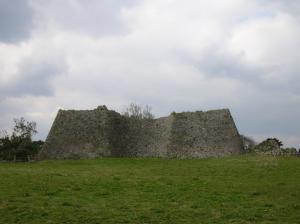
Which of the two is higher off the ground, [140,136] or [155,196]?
[140,136]

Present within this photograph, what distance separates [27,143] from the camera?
150ft

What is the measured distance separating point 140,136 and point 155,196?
71.9ft

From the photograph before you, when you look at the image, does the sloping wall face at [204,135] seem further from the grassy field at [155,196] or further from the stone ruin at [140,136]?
the grassy field at [155,196]

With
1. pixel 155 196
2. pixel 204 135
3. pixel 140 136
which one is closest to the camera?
pixel 155 196

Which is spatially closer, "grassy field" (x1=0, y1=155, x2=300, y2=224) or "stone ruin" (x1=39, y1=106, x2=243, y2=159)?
"grassy field" (x1=0, y1=155, x2=300, y2=224)

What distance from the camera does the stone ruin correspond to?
3809 centimetres

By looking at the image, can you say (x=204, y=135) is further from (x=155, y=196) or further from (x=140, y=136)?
(x=155, y=196)

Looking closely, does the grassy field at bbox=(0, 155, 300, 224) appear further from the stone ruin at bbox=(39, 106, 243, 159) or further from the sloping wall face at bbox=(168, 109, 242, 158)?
the stone ruin at bbox=(39, 106, 243, 159)

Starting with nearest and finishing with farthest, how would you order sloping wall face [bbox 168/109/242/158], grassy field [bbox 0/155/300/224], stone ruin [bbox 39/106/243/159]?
grassy field [bbox 0/155/300/224]
sloping wall face [bbox 168/109/242/158]
stone ruin [bbox 39/106/243/159]

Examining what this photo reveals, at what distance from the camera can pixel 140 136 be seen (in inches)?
1577

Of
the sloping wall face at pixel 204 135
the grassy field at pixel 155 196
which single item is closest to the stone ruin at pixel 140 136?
the sloping wall face at pixel 204 135

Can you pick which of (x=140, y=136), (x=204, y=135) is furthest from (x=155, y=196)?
(x=140, y=136)

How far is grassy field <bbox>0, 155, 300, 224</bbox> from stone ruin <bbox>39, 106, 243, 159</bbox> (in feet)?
36.5

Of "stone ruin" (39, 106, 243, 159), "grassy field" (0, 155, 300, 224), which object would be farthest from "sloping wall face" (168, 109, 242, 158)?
"grassy field" (0, 155, 300, 224)
